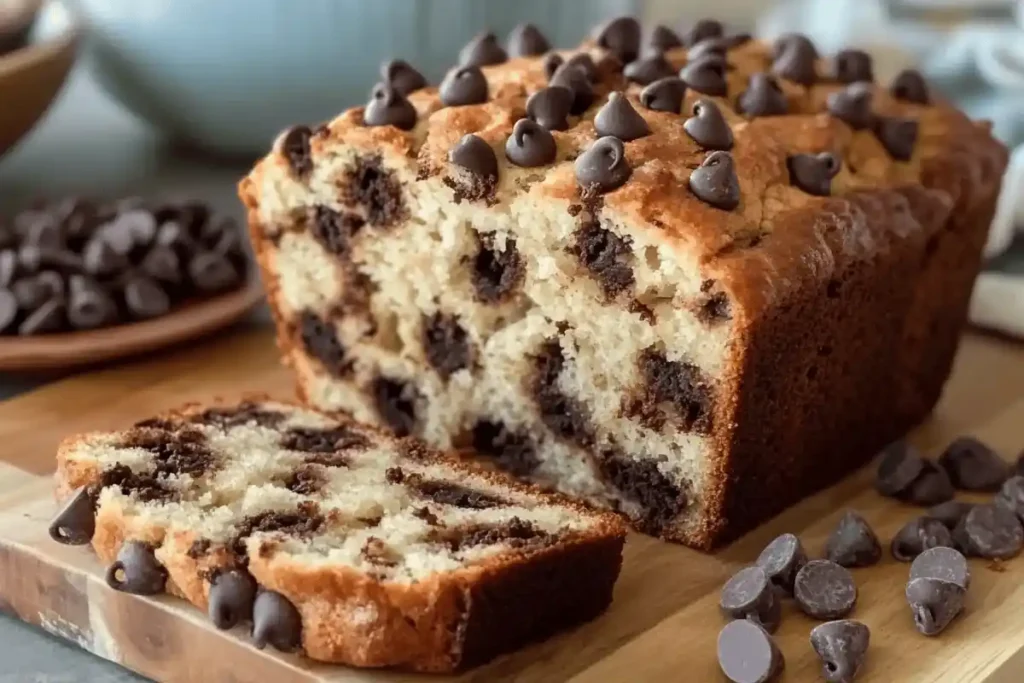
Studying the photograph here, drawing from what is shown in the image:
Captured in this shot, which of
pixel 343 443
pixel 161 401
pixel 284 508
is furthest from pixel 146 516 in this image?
pixel 161 401

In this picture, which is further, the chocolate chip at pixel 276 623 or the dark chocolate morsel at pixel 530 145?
the dark chocolate morsel at pixel 530 145

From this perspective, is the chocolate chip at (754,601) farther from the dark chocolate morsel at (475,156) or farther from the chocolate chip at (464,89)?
the chocolate chip at (464,89)

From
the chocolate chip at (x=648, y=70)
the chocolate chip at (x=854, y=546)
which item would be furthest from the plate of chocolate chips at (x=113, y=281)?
the chocolate chip at (x=854, y=546)

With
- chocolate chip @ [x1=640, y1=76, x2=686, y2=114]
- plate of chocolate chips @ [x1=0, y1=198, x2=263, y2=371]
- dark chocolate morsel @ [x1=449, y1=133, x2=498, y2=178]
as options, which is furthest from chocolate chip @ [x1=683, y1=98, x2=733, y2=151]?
plate of chocolate chips @ [x1=0, y1=198, x2=263, y2=371]

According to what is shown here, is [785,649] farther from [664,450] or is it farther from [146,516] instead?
[146,516]

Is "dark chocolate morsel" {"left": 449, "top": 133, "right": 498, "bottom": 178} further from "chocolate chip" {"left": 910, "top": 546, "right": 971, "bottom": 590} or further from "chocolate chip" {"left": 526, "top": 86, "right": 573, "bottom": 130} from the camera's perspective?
"chocolate chip" {"left": 910, "top": 546, "right": 971, "bottom": 590}

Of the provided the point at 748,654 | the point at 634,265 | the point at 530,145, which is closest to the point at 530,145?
the point at 530,145
